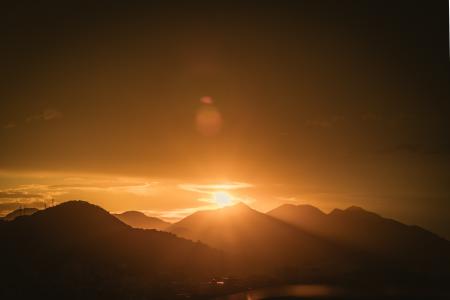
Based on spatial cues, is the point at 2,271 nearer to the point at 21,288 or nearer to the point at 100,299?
the point at 21,288

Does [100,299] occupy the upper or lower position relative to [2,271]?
lower

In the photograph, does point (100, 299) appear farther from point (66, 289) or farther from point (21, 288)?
point (21, 288)

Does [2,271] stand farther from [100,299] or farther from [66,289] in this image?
[100,299]

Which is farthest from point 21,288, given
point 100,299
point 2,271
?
point 100,299

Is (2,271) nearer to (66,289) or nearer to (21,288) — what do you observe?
(21,288)

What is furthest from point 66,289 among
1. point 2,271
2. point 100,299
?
point 2,271

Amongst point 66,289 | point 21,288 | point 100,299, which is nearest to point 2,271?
point 21,288
